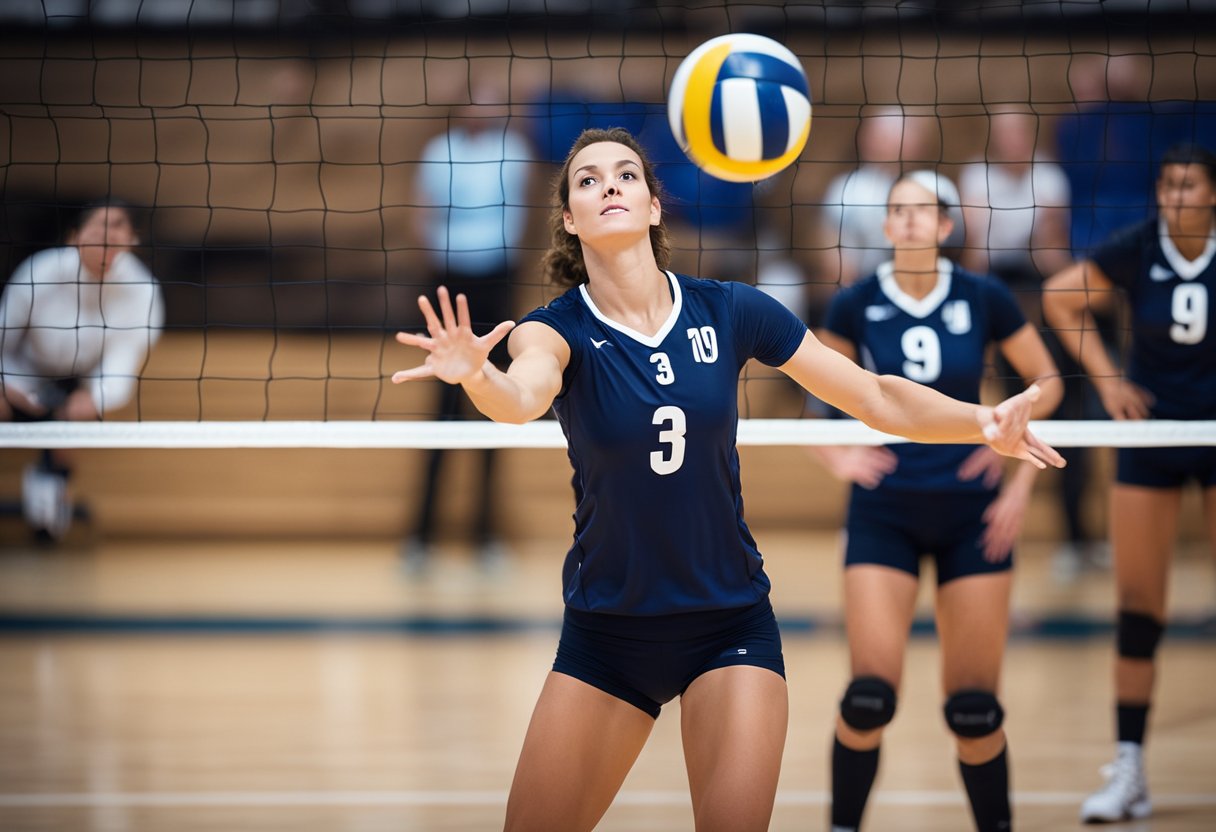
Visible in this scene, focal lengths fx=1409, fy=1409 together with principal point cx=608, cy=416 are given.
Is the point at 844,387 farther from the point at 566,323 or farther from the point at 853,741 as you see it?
the point at 853,741

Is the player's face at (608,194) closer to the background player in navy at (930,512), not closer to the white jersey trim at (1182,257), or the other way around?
the background player in navy at (930,512)

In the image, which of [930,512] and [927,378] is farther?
[927,378]

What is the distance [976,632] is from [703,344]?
5.00 ft

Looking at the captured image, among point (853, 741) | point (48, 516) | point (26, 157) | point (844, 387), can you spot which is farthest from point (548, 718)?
point (26, 157)

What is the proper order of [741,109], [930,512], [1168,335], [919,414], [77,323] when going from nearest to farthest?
[919,414], [741,109], [930,512], [1168,335], [77,323]

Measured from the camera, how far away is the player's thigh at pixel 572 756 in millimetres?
2846

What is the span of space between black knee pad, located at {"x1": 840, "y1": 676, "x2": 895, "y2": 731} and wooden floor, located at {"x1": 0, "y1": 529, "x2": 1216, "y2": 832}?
714 mm

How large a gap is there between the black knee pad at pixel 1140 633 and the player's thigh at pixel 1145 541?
0.02 meters

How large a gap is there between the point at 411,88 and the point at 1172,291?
6.64m

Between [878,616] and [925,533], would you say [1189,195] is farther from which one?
[878,616]

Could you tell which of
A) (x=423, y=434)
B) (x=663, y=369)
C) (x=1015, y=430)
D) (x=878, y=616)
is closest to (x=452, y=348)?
(x=663, y=369)

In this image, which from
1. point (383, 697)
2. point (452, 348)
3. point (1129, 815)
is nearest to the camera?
point (452, 348)

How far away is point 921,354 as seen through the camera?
4.27 metres

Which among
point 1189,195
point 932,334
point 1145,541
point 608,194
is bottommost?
point 1145,541
